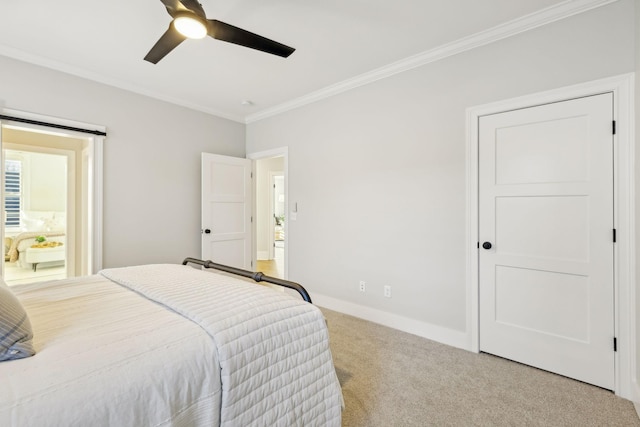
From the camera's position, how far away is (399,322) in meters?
2.99

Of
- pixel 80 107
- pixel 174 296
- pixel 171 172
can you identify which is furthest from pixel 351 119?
pixel 80 107

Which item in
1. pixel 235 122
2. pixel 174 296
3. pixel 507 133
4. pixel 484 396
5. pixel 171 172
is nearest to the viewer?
pixel 174 296

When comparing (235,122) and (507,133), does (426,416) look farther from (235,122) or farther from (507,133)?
(235,122)

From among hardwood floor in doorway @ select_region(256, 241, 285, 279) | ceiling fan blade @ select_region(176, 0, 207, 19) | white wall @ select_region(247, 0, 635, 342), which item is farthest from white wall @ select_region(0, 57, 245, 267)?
ceiling fan blade @ select_region(176, 0, 207, 19)

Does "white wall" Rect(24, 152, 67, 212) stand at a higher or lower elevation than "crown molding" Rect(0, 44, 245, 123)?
lower

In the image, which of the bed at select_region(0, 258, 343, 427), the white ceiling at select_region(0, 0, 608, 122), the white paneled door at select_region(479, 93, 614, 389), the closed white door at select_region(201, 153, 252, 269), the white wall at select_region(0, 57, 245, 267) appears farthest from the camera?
the closed white door at select_region(201, 153, 252, 269)

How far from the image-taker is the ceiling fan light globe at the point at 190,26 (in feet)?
5.37

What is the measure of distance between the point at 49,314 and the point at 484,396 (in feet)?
8.13

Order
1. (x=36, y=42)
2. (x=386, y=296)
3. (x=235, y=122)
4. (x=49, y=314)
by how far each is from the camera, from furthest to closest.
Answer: (x=235, y=122)
(x=386, y=296)
(x=36, y=42)
(x=49, y=314)

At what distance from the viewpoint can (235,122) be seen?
4.55m

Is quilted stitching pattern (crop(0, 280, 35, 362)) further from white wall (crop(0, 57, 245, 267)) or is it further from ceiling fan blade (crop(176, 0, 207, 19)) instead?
white wall (crop(0, 57, 245, 267))

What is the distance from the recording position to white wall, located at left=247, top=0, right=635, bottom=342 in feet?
7.03

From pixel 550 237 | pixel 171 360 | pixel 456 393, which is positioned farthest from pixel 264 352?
pixel 550 237

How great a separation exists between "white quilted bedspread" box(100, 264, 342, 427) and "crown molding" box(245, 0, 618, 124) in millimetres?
2516
